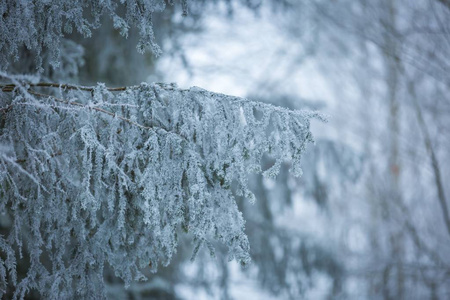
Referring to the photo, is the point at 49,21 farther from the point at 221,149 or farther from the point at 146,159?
the point at 221,149

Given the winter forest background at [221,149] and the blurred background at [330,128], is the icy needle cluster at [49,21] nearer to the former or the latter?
the winter forest background at [221,149]

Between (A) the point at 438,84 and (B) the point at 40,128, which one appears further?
(A) the point at 438,84

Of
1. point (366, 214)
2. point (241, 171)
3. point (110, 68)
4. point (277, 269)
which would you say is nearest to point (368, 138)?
point (366, 214)

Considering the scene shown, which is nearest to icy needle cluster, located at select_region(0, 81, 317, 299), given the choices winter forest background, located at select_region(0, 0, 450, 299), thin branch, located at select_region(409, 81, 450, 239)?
winter forest background, located at select_region(0, 0, 450, 299)

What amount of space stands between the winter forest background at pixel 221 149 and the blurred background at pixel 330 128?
33 mm

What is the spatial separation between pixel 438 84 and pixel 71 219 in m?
6.96

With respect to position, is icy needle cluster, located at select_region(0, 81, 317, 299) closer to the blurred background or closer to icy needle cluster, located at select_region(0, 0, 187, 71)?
icy needle cluster, located at select_region(0, 0, 187, 71)

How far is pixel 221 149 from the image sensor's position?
2.55 m

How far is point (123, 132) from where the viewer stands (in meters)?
2.54

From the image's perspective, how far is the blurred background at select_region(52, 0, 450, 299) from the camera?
18.5ft

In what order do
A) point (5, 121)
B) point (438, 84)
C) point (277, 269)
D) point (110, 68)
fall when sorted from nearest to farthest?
point (5, 121), point (110, 68), point (277, 269), point (438, 84)

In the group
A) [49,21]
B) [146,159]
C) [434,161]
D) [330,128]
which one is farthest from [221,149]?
[330,128]

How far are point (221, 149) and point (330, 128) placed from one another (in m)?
8.68

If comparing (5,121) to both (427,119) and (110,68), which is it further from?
(427,119)
